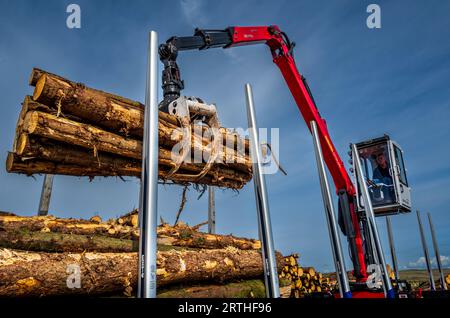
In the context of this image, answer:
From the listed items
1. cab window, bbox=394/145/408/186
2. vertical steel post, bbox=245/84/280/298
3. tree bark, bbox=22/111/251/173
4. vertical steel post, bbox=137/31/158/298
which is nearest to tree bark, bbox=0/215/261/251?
tree bark, bbox=22/111/251/173

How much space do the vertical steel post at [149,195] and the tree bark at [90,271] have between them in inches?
50.8

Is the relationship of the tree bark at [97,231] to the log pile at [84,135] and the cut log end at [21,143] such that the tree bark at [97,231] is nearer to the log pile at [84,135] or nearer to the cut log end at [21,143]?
the log pile at [84,135]

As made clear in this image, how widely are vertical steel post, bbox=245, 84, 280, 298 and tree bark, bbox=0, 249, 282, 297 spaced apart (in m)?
1.39

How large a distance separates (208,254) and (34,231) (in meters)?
2.16

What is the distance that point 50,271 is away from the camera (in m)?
3.18

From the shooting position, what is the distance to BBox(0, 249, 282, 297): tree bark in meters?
3.02

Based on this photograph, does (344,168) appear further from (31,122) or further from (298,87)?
(31,122)

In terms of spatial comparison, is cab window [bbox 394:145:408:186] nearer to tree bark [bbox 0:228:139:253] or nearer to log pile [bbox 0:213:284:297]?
log pile [bbox 0:213:284:297]

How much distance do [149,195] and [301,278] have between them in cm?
859

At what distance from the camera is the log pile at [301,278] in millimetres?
9203

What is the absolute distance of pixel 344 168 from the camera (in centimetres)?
781

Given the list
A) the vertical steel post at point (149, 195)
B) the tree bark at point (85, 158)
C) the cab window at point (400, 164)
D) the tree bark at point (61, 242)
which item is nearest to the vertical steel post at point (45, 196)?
the tree bark at point (85, 158)
